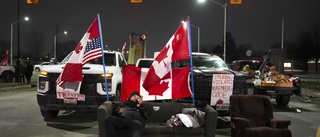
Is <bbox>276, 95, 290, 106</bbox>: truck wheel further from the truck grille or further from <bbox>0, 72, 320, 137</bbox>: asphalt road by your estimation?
the truck grille

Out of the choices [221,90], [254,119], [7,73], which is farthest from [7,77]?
[254,119]

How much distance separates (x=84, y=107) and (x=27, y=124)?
164cm

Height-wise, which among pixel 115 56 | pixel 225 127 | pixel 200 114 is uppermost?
pixel 115 56

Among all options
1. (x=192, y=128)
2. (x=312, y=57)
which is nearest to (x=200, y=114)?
(x=192, y=128)

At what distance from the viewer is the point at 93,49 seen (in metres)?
8.80

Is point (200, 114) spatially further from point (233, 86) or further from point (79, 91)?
point (79, 91)

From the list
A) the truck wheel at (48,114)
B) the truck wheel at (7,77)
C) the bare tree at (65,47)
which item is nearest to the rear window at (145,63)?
the truck wheel at (48,114)

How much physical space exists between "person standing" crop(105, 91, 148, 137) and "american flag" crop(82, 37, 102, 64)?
5.41 ft

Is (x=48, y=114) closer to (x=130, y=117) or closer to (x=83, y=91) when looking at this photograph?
(x=83, y=91)

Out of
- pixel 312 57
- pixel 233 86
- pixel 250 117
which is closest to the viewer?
pixel 250 117

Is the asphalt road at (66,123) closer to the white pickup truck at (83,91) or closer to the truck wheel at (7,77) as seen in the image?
the white pickup truck at (83,91)

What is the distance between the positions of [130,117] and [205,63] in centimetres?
498

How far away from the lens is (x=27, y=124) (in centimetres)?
998

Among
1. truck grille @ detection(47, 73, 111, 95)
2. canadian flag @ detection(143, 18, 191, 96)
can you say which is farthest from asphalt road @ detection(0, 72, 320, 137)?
canadian flag @ detection(143, 18, 191, 96)
